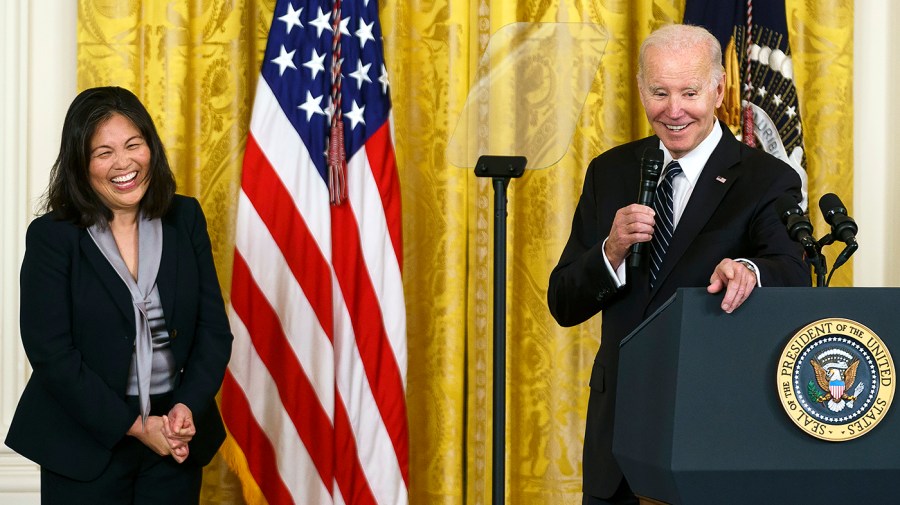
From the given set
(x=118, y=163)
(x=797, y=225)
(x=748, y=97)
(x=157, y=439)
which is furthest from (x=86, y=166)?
(x=748, y=97)

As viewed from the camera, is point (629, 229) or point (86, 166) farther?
point (86, 166)

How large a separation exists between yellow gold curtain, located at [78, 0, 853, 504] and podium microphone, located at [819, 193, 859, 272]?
2294mm

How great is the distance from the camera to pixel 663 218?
7.89 ft

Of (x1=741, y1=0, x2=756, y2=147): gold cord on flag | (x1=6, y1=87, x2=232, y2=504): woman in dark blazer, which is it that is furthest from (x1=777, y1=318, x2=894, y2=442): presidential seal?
(x1=741, y1=0, x2=756, y2=147): gold cord on flag

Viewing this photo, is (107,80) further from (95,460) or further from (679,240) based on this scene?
(679,240)

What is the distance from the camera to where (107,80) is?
158 inches

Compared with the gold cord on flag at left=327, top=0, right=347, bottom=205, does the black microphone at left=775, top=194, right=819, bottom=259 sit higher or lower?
lower

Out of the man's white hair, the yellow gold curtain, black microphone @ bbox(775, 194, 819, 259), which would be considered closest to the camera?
black microphone @ bbox(775, 194, 819, 259)

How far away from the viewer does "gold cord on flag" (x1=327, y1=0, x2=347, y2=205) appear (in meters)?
3.77

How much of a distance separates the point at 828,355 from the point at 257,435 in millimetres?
2593

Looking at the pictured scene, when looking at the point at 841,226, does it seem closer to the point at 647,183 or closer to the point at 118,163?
the point at 647,183

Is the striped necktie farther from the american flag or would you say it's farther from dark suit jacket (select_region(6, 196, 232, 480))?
the american flag

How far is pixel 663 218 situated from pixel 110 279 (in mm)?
1453

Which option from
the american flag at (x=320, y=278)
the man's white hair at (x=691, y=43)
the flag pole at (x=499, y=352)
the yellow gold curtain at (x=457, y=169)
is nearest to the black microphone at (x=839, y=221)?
the man's white hair at (x=691, y=43)
